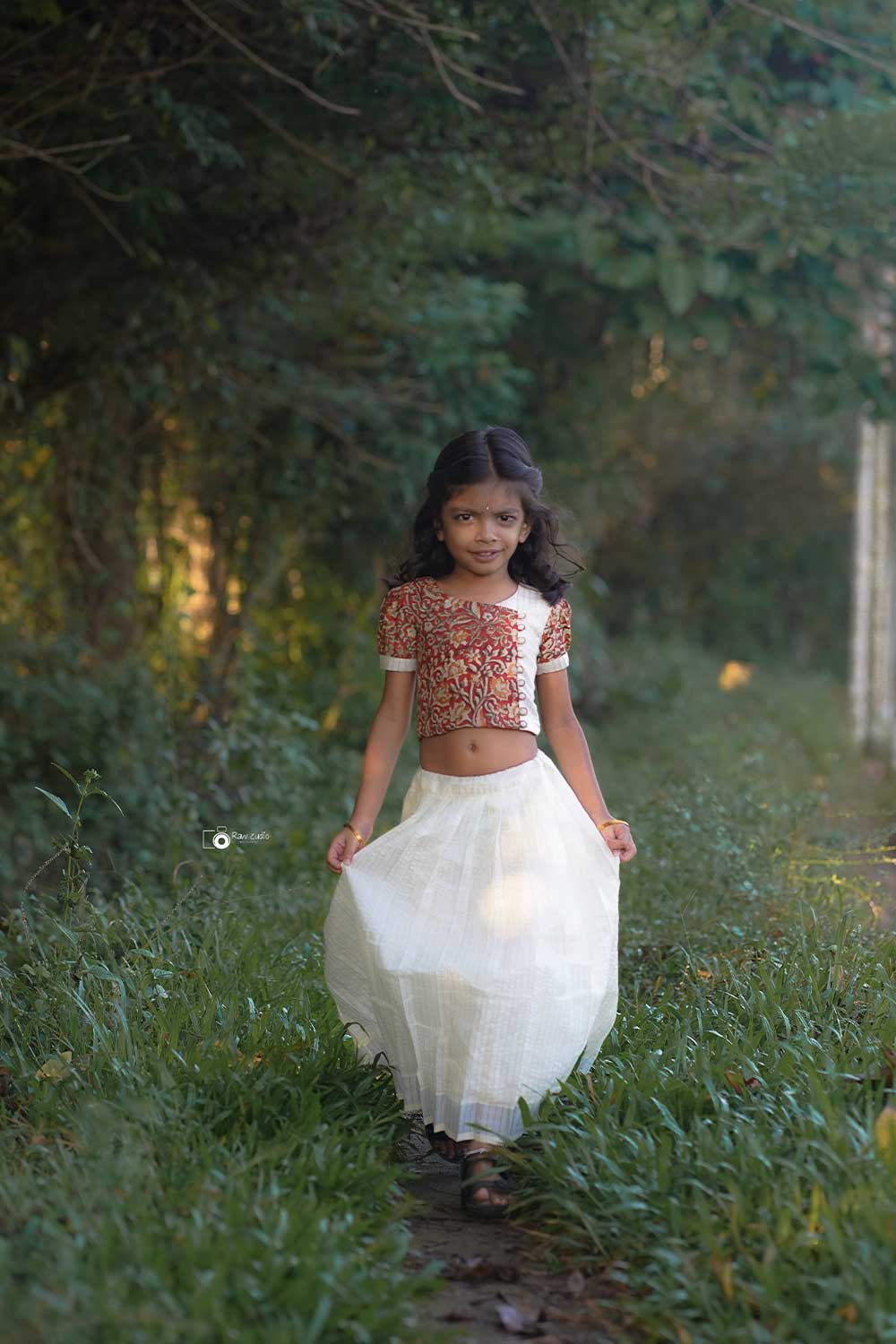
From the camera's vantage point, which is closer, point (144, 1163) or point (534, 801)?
point (144, 1163)

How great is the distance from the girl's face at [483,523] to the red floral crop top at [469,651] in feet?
0.41

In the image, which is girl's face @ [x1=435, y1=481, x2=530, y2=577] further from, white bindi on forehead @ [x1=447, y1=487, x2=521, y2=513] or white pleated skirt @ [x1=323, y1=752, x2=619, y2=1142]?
white pleated skirt @ [x1=323, y1=752, x2=619, y2=1142]

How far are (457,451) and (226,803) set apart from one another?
108 inches

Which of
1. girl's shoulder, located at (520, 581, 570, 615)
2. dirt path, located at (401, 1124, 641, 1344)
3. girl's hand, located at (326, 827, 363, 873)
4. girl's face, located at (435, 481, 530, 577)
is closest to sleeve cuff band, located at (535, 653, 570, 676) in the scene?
girl's shoulder, located at (520, 581, 570, 615)

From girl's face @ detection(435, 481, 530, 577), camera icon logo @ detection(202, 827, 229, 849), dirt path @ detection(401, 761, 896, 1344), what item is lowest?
dirt path @ detection(401, 761, 896, 1344)

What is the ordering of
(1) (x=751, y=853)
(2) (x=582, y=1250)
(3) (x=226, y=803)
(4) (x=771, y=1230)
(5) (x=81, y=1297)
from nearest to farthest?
(5) (x=81, y=1297), (4) (x=771, y=1230), (2) (x=582, y=1250), (1) (x=751, y=853), (3) (x=226, y=803)

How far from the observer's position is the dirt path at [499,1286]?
2.78 m

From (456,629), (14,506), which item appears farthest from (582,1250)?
(14,506)

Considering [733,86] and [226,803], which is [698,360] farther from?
[226,803]

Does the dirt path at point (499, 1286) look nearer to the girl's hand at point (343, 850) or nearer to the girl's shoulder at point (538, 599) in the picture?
the girl's hand at point (343, 850)

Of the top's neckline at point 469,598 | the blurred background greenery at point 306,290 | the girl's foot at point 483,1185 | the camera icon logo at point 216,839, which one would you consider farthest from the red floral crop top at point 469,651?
the camera icon logo at point 216,839

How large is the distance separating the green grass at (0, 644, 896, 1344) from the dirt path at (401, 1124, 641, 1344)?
50 mm

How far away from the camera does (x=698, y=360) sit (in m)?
12.2

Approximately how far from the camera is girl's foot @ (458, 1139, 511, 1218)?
3293 mm
